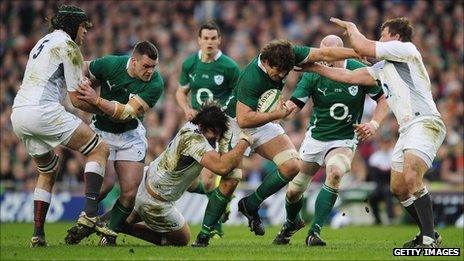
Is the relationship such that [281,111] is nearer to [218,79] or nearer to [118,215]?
[118,215]

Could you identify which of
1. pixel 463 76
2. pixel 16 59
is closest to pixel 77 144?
pixel 463 76

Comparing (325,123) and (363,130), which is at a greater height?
(363,130)

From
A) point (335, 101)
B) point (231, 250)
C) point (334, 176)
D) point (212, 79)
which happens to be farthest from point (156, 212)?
point (212, 79)

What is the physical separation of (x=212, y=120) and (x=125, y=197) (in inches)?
69.0

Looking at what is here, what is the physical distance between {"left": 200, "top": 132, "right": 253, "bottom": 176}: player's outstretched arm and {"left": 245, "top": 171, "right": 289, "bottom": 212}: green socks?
1.57 meters

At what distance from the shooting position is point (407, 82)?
1195 centimetres

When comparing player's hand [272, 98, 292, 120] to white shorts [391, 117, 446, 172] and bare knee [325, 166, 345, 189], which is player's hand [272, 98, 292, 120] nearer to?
bare knee [325, 166, 345, 189]

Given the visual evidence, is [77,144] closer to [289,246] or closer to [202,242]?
[202,242]

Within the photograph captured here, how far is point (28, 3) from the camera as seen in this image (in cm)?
3045

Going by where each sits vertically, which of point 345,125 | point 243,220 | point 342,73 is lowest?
point 243,220

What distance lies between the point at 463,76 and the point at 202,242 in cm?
1351

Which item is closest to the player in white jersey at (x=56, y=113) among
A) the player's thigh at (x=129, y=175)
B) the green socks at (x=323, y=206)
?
the player's thigh at (x=129, y=175)

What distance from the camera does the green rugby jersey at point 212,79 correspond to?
618 inches
